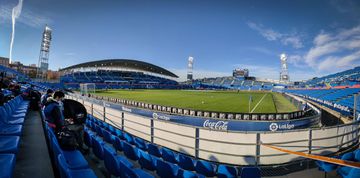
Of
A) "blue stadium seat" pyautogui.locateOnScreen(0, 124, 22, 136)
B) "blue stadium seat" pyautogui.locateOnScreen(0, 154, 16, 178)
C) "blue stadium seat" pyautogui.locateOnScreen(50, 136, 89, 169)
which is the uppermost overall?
"blue stadium seat" pyautogui.locateOnScreen(0, 124, 22, 136)

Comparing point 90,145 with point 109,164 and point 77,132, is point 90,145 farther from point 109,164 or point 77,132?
point 109,164

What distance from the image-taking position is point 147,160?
419 centimetres

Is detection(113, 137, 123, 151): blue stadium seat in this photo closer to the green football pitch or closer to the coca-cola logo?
the coca-cola logo

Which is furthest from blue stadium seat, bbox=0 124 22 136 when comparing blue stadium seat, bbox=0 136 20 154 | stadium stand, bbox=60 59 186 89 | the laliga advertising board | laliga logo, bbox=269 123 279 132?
stadium stand, bbox=60 59 186 89

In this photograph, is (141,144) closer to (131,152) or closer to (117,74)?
(131,152)

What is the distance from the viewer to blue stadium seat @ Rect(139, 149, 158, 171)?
13.5 ft

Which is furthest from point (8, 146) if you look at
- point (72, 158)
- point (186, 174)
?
point (186, 174)

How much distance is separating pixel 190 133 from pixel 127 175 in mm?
3838

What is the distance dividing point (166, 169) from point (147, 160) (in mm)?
686

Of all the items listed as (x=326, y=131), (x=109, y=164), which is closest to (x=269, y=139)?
(x=326, y=131)

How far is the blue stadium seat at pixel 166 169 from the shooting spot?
3564 mm

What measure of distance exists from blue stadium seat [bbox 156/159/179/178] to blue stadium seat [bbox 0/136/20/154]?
244 centimetres

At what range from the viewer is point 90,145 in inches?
199

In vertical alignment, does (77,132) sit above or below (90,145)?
above
